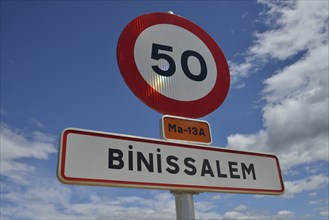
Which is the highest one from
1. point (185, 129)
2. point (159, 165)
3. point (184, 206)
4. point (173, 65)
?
point (173, 65)

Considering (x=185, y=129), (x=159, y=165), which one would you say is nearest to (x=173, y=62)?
(x=185, y=129)

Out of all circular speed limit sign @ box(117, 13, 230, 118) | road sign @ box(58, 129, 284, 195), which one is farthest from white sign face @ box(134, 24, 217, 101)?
road sign @ box(58, 129, 284, 195)

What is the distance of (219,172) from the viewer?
58.6 inches

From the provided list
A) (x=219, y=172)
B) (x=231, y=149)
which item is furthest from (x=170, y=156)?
(x=231, y=149)

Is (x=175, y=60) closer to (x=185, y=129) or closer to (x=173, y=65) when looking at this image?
(x=173, y=65)

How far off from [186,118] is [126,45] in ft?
1.81

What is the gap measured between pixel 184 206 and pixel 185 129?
1.34 feet

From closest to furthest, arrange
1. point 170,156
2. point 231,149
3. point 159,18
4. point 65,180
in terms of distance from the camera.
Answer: point 65,180, point 170,156, point 231,149, point 159,18

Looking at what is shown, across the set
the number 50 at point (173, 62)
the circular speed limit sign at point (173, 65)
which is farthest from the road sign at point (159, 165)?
the number 50 at point (173, 62)

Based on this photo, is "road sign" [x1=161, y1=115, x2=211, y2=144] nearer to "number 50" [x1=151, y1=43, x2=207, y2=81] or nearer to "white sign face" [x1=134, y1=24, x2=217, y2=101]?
"white sign face" [x1=134, y1=24, x2=217, y2=101]

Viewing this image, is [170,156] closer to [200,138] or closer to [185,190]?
[185,190]

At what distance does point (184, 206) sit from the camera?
141cm

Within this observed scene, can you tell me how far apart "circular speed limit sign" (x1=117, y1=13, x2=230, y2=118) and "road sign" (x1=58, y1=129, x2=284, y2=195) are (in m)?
0.31

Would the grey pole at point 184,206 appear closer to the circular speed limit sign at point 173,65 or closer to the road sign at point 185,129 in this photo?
the road sign at point 185,129
